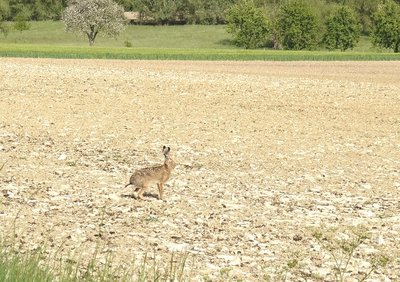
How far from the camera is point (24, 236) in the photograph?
12.2 m

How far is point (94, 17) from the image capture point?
11194 cm

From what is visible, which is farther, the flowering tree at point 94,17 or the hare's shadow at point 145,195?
the flowering tree at point 94,17

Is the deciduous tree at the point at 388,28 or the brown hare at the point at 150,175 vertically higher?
the brown hare at the point at 150,175

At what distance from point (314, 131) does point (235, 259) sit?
1486 centimetres

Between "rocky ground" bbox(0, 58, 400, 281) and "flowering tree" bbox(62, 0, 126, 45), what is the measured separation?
247 ft

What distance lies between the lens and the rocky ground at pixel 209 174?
12.4 meters

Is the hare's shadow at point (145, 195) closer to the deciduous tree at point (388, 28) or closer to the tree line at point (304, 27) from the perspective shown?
the deciduous tree at point (388, 28)

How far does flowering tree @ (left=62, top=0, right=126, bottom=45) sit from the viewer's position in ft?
366

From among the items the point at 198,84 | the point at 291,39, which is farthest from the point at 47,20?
the point at 198,84

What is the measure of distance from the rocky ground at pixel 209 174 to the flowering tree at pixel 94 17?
75.2 m

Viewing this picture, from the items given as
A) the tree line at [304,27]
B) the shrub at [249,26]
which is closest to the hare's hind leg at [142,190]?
the tree line at [304,27]

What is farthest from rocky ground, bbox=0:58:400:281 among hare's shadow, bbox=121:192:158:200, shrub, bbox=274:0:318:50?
shrub, bbox=274:0:318:50

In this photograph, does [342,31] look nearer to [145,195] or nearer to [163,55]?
[163,55]

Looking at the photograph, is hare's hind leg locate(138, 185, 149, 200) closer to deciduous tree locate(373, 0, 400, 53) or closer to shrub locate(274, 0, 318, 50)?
deciduous tree locate(373, 0, 400, 53)
